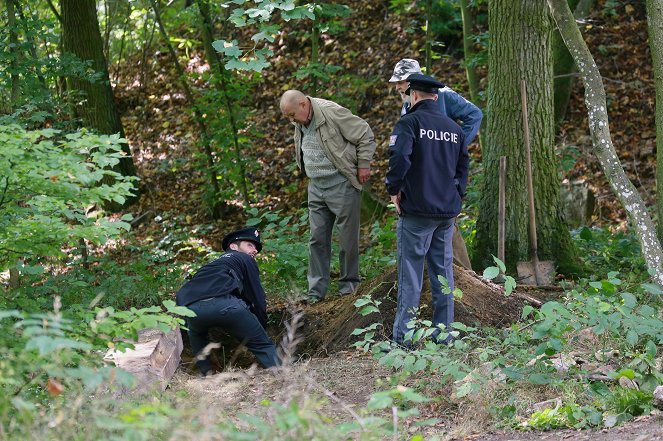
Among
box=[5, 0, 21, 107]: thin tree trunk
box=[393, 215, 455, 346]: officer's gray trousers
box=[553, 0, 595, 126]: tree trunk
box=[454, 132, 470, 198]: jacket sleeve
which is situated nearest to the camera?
box=[393, 215, 455, 346]: officer's gray trousers

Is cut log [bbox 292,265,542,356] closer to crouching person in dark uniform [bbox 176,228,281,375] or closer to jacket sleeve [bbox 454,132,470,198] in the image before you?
crouching person in dark uniform [bbox 176,228,281,375]

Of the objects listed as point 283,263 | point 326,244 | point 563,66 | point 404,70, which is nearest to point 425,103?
point 404,70

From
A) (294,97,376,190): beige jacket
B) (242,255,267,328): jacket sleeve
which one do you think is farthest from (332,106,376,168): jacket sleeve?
(242,255,267,328): jacket sleeve

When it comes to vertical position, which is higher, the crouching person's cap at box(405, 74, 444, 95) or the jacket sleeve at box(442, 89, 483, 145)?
the crouching person's cap at box(405, 74, 444, 95)

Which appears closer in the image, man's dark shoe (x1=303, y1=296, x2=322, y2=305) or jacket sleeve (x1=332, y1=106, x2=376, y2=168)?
jacket sleeve (x1=332, y1=106, x2=376, y2=168)

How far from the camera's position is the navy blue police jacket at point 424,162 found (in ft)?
20.9

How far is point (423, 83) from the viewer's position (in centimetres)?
646

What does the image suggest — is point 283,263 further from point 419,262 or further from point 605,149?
point 605,149

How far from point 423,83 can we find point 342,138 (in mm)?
1938

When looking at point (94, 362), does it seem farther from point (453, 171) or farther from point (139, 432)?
point (453, 171)

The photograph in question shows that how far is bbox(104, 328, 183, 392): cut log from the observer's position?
610 cm

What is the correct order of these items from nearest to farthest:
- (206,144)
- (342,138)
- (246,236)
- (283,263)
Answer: (246,236) → (342,138) → (283,263) → (206,144)

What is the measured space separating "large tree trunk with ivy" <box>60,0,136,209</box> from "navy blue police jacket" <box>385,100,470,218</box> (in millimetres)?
8277

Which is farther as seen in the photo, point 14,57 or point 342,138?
point 14,57
